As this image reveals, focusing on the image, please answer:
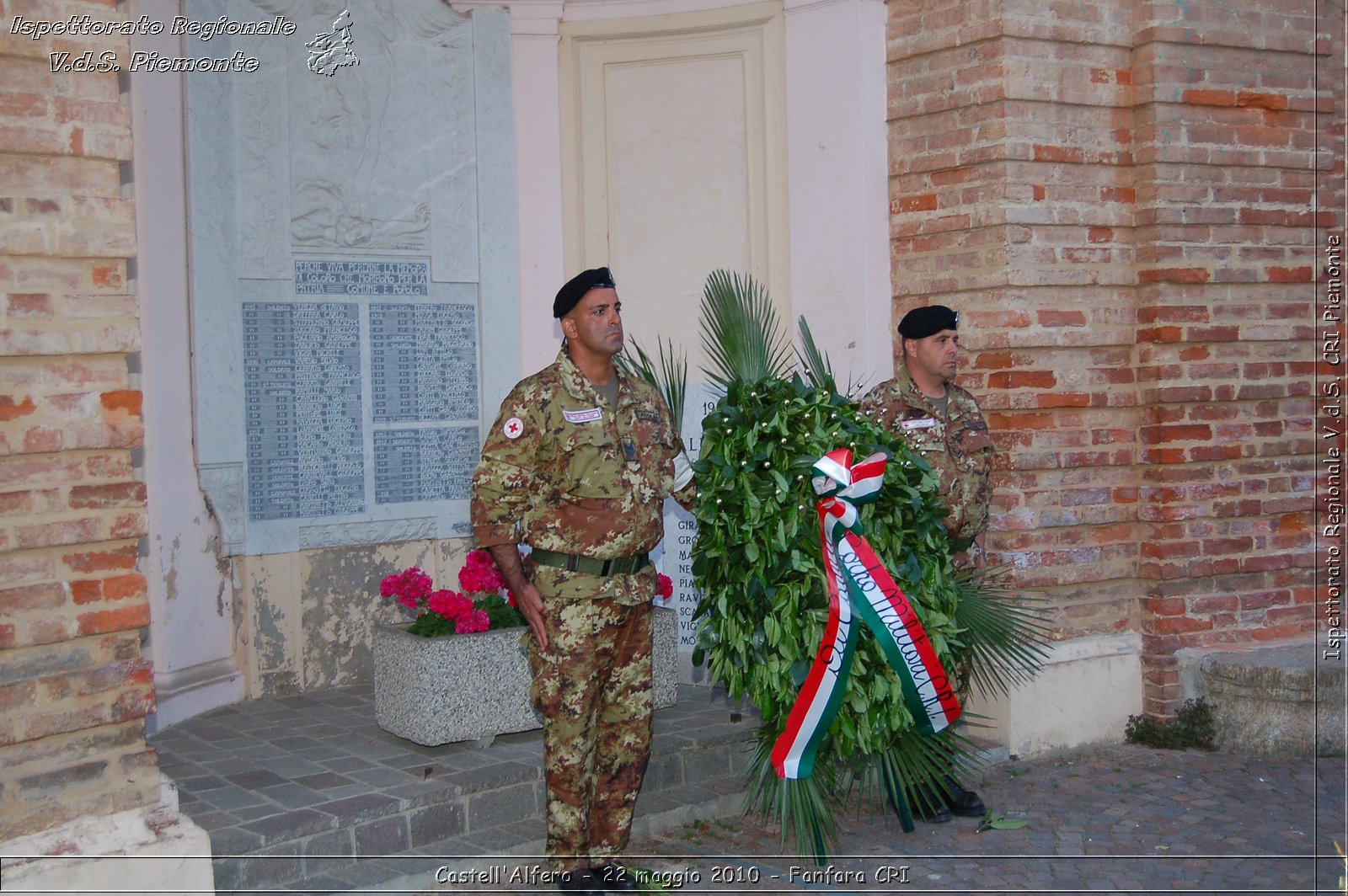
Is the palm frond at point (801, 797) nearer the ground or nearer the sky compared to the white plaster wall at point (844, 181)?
nearer the ground

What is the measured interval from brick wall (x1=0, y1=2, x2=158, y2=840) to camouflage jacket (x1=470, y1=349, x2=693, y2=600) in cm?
117

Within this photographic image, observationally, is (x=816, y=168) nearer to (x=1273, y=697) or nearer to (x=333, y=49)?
(x=333, y=49)

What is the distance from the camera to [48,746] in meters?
3.84

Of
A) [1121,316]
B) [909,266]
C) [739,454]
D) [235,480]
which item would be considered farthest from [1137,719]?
[235,480]

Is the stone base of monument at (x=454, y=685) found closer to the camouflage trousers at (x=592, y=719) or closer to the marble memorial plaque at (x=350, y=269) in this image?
the camouflage trousers at (x=592, y=719)

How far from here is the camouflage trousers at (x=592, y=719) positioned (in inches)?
167

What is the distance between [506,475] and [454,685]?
1.33 metres

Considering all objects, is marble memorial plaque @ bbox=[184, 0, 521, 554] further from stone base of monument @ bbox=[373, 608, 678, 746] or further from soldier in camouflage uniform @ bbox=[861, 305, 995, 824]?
soldier in camouflage uniform @ bbox=[861, 305, 995, 824]

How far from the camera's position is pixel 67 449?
3.88 meters

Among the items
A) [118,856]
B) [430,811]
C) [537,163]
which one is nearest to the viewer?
[118,856]

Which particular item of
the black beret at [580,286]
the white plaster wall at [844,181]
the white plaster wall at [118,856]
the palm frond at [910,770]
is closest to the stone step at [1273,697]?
the palm frond at [910,770]

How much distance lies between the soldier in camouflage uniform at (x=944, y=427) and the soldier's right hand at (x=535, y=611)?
1.71m

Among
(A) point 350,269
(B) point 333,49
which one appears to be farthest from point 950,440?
(B) point 333,49

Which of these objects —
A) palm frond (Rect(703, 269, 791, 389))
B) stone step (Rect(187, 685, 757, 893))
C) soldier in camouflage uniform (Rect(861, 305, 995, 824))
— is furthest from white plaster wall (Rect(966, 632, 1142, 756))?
palm frond (Rect(703, 269, 791, 389))
